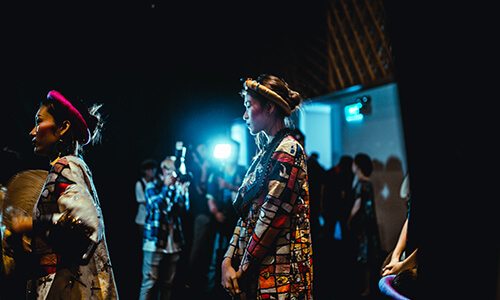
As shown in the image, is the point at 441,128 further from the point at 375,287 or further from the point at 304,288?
the point at 375,287

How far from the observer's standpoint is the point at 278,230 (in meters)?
1.49

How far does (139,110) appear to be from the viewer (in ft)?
16.4

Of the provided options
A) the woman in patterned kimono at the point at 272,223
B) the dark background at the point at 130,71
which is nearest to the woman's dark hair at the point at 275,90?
the woman in patterned kimono at the point at 272,223

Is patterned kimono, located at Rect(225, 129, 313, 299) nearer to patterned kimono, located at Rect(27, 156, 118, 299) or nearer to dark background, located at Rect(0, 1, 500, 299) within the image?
patterned kimono, located at Rect(27, 156, 118, 299)

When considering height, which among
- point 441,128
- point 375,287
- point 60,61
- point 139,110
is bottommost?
point 375,287

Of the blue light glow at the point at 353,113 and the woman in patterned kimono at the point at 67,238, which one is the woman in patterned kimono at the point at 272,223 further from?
the blue light glow at the point at 353,113

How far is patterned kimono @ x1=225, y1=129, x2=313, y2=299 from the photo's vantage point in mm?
1484

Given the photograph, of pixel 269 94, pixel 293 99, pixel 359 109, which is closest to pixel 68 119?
pixel 269 94

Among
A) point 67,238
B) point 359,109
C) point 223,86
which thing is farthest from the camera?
point 223,86

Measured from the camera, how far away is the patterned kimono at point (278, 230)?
1484 mm

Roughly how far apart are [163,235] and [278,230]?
2009 mm

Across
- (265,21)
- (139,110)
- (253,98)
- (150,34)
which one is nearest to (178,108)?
(139,110)

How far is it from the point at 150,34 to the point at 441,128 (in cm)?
463

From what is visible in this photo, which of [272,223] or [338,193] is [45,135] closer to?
[272,223]
